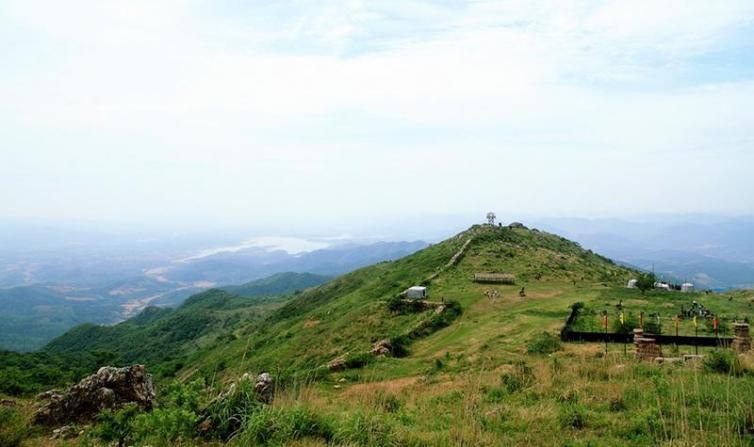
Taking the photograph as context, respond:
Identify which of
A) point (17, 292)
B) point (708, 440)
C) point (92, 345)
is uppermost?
point (708, 440)

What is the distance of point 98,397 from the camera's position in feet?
35.8

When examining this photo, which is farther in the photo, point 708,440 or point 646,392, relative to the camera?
point 646,392

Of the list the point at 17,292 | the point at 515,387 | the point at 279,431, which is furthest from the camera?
the point at 17,292

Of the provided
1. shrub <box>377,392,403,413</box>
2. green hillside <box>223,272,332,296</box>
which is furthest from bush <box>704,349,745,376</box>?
green hillside <box>223,272,332,296</box>

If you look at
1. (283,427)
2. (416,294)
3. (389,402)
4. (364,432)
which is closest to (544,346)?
(389,402)

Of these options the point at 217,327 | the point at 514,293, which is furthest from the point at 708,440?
the point at 217,327

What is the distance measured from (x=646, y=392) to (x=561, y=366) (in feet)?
10.0

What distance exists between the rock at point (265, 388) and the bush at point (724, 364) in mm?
9709

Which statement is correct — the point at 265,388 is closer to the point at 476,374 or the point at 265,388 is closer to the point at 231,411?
the point at 231,411

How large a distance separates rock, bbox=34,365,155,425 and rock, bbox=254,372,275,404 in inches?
112

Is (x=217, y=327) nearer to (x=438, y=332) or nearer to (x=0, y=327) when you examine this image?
(x=438, y=332)

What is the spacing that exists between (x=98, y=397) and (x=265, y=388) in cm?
421

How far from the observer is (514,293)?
30.3m

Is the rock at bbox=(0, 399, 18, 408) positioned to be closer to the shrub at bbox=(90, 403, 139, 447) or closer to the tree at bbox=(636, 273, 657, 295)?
the shrub at bbox=(90, 403, 139, 447)
